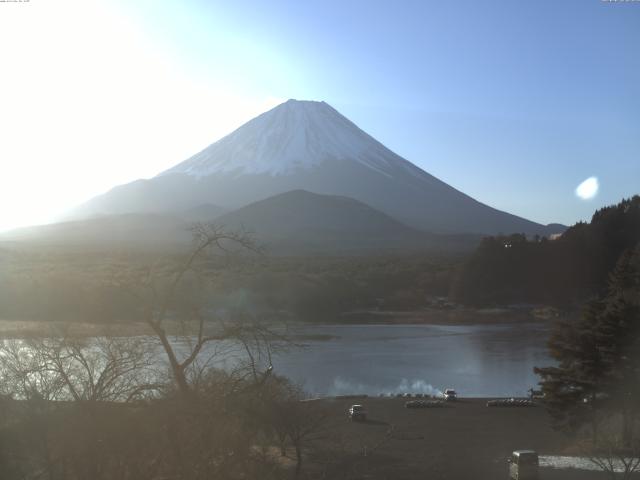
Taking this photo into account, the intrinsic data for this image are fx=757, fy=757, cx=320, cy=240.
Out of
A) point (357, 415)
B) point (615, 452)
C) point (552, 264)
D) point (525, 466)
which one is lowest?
point (357, 415)

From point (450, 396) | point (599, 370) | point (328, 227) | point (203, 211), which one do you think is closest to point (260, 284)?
point (450, 396)

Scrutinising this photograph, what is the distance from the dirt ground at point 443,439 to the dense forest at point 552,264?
923 inches

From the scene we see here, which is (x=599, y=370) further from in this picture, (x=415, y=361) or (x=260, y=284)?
(x=260, y=284)

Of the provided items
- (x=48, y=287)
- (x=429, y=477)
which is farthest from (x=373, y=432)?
(x=48, y=287)

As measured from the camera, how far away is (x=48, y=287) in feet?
32.5

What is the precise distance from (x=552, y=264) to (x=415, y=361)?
68.0ft

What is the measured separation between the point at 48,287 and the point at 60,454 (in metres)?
7.11

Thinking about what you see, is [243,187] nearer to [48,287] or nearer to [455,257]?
[455,257]

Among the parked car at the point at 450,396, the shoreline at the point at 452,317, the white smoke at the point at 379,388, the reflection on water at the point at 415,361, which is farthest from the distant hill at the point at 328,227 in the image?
the parked car at the point at 450,396

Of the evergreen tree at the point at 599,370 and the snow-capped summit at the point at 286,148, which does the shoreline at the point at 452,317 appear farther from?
the snow-capped summit at the point at 286,148

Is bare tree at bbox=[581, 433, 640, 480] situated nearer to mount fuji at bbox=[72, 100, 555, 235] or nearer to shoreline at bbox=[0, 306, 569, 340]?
shoreline at bbox=[0, 306, 569, 340]

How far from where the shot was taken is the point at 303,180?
8662 centimetres

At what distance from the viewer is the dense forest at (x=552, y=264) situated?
128 ft

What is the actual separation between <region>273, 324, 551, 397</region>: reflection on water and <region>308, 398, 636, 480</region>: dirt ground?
1.75 meters
